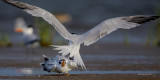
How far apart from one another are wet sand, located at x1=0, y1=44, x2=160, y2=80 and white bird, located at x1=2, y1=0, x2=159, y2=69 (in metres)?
0.52

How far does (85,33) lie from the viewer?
10.8 m

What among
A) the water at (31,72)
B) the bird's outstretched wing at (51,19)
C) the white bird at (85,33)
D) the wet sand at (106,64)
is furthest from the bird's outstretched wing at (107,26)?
the water at (31,72)

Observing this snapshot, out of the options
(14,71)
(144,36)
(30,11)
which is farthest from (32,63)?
(144,36)

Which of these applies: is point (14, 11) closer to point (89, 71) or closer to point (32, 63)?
point (32, 63)

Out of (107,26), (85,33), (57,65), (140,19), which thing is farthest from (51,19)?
(140,19)

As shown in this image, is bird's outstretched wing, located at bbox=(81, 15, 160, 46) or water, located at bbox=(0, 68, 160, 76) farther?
water, located at bbox=(0, 68, 160, 76)

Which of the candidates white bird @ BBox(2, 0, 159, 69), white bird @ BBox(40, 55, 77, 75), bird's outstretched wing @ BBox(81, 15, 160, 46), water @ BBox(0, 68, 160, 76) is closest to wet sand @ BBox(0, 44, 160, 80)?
water @ BBox(0, 68, 160, 76)

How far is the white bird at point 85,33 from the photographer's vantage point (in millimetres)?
10594

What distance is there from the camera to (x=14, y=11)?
31.7 metres

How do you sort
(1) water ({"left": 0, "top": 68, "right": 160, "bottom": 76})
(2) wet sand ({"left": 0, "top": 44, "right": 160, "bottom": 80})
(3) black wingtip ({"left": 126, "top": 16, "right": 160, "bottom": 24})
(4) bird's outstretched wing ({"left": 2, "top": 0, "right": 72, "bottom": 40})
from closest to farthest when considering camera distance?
(2) wet sand ({"left": 0, "top": 44, "right": 160, "bottom": 80}) → (4) bird's outstretched wing ({"left": 2, "top": 0, "right": 72, "bottom": 40}) → (3) black wingtip ({"left": 126, "top": 16, "right": 160, "bottom": 24}) → (1) water ({"left": 0, "top": 68, "right": 160, "bottom": 76})

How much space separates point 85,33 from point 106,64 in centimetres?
271

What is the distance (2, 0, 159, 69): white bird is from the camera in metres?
10.6

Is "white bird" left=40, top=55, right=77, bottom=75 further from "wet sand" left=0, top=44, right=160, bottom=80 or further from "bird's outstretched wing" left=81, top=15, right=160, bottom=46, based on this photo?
"bird's outstretched wing" left=81, top=15, right=160, bottom=46

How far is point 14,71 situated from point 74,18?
19.2m
